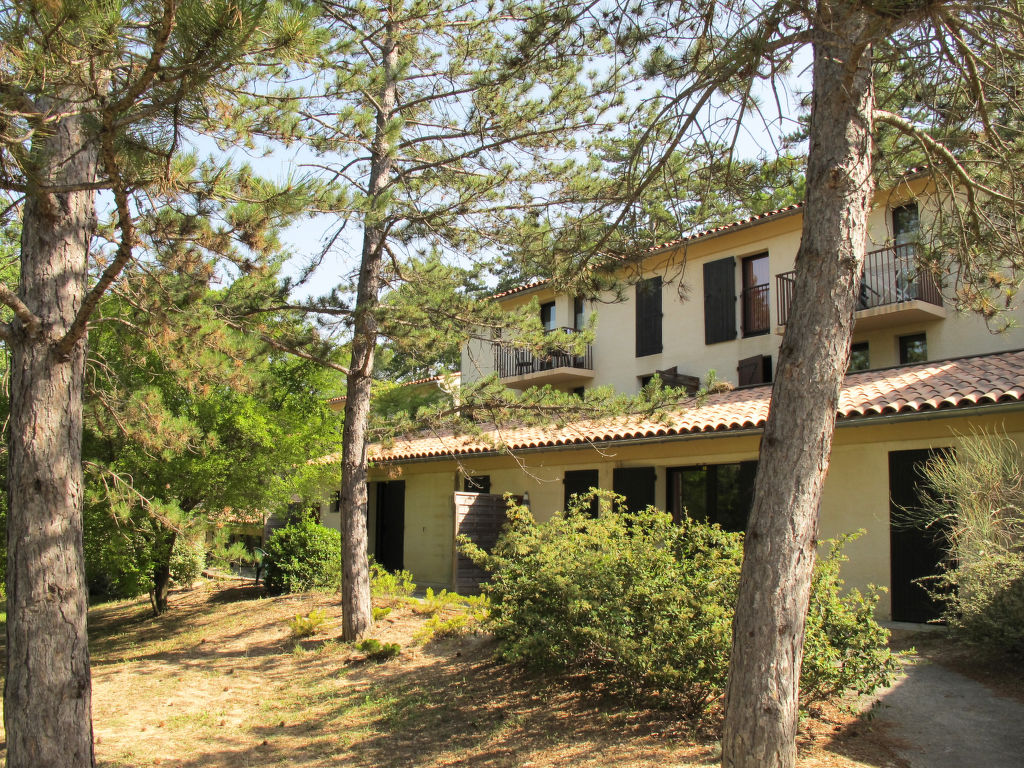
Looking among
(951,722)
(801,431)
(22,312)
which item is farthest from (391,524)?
(801,431)

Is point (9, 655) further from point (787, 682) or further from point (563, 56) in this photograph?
point (563, 56)

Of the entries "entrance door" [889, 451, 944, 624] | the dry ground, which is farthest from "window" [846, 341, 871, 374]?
the dry ground

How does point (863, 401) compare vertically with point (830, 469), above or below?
above

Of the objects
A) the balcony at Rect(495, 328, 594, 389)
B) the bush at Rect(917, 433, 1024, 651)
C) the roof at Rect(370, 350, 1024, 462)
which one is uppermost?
the balcony at Rect(495, 328, 594, 389)

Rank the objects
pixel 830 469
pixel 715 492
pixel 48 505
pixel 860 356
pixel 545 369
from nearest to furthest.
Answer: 1. pixel 48 505
2. pixel 830 469
3. pixel 715 492
4. pixel 860 356
5. pixel 545 369

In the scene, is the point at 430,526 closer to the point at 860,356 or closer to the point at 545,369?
the point at 545,369

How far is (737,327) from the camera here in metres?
17.1

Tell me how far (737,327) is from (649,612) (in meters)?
11.7

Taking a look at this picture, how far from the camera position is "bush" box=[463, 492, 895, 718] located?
19.0 feet

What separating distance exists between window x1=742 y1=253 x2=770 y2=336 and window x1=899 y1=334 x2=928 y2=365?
267 centimetres

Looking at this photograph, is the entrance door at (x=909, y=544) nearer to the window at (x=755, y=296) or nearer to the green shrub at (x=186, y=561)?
the window at (x=755, y=296)

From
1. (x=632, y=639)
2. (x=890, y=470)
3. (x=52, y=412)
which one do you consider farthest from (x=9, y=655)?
(x=890, y=470)

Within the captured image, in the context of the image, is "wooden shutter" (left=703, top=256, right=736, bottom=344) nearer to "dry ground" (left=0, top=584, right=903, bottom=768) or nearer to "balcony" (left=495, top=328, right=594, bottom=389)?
"balcony" (left=495, top=328, right=594, bottom=389)

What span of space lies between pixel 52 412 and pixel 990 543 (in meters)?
8.05
